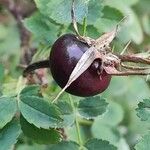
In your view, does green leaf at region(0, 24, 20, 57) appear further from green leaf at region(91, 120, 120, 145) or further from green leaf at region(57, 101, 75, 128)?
green leaf at region(57, 101, 75, 128)

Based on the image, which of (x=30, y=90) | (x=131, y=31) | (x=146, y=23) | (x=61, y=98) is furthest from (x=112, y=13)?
(x=146, y=23)

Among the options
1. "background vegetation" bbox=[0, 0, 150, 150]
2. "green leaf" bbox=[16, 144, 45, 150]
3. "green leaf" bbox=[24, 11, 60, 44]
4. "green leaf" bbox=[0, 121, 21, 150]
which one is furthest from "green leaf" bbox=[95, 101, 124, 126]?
"green leaf" bbox=[0, 121, 21, 150]

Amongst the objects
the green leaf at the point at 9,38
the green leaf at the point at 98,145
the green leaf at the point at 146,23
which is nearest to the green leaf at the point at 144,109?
the green leaf at the point at 98,145

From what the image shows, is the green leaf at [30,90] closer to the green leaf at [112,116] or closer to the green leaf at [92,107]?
the green leaf at [92,107]

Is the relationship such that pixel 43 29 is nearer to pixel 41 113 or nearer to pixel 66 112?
pixel 66 112

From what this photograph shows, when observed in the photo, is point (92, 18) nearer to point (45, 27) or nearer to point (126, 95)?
point (45, 27)

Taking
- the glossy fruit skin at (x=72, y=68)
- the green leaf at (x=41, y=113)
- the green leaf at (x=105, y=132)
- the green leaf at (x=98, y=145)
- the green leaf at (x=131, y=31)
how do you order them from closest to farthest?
1. the glossy fruit skin at (x=72, y=68)
2. the green leaf at (x=41, y=113)
3. the green leaf at (x=98, y=145)
4. the green leaf at (x=105, y=132)
5. the green leaf at (x=131, y=31)
